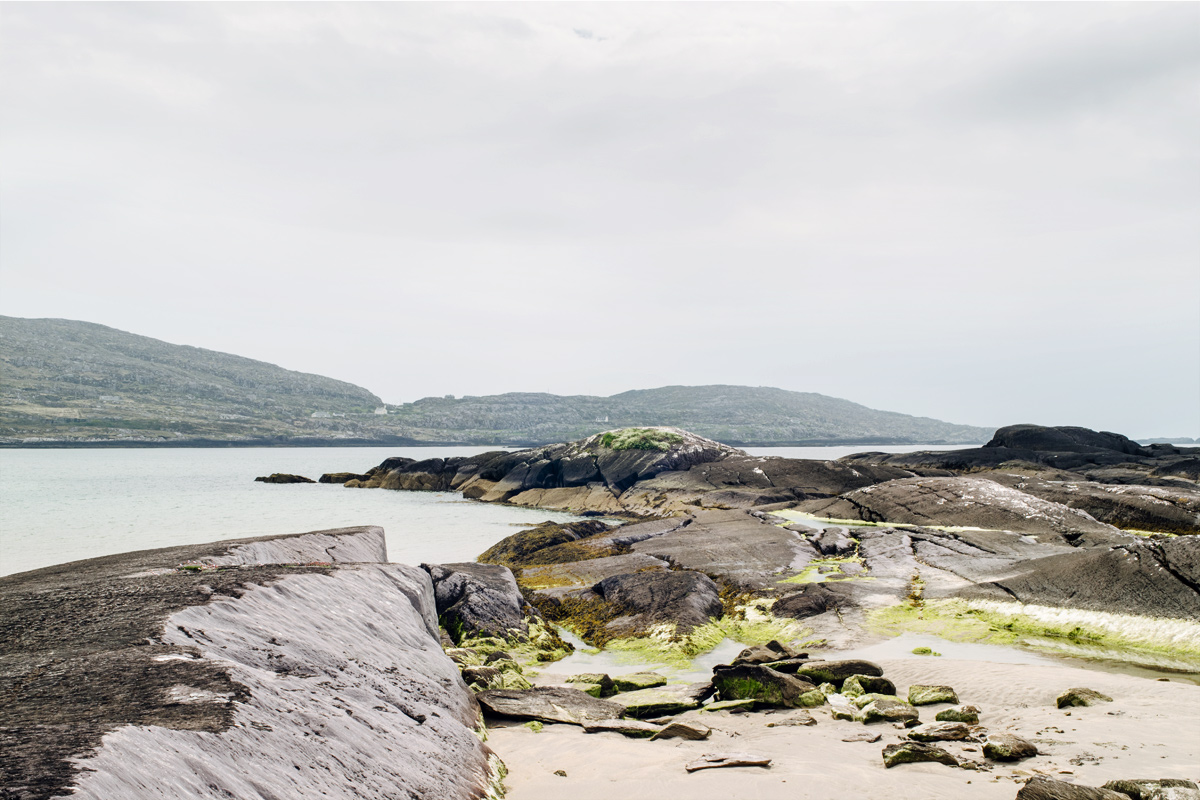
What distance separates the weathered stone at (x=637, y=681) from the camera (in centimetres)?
1127

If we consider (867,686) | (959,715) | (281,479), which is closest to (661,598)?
(867,686)

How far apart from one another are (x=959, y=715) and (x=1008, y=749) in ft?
5.35

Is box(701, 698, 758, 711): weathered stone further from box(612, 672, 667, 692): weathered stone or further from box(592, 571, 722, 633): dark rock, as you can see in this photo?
box(592, 571, 722, 633): dark rock

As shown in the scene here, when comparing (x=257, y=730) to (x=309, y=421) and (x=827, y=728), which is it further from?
(x=309, y=421)

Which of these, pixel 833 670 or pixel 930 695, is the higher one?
Answer: pixel 930 695

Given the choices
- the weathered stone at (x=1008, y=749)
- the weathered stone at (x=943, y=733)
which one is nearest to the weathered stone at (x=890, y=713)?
the weathered stone at (x=943, y=733)

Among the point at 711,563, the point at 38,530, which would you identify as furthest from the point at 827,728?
the point at 38,530

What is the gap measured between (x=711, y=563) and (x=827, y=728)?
35.8 feet

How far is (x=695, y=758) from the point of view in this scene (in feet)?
25.1

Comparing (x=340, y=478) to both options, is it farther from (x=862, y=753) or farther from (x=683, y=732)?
(x=862, y=753)

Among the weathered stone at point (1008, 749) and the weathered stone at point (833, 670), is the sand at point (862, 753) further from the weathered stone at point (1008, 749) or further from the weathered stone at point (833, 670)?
the weathered stone at point (833, 670)

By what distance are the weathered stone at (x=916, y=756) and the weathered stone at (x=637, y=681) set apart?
4678mm

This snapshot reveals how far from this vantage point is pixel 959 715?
8797 mm

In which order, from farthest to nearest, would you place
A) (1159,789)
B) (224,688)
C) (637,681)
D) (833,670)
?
(637,681) < (833,670) < (1159,789) < (224,688)
